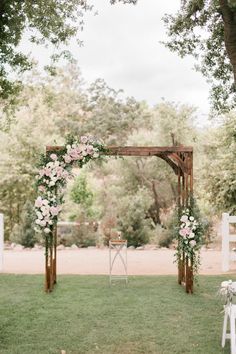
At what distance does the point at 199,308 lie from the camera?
9.39 meters

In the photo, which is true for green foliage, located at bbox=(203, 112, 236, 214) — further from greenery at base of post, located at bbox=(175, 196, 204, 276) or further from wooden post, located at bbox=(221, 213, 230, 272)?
greenery at base of post, located at bbox=(175, 196, 204, 276)

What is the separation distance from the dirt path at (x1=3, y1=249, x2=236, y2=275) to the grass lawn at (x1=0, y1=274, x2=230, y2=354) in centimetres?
139

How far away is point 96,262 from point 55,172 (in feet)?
17.7

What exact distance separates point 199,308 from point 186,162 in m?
2.93

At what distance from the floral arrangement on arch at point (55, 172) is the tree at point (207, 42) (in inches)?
145

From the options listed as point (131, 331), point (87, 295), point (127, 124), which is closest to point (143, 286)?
point (87, 295)

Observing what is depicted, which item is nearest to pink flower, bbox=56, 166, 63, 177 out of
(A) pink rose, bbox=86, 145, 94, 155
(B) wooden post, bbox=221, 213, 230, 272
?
(A) pink rose, bbox=86, 145, 94, 155

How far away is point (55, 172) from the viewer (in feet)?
34.1

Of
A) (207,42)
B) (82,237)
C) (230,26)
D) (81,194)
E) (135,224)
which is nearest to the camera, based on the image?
(230,26)

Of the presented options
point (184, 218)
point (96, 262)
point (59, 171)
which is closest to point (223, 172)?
point (96, 262)

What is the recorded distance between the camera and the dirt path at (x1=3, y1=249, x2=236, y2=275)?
44.5ft

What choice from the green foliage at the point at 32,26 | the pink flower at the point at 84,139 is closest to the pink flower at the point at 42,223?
the pink flower at the point at 84,139

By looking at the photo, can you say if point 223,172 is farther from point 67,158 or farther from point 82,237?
point 67,158

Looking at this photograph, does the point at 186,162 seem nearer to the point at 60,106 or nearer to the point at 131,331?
the point at 131,331
